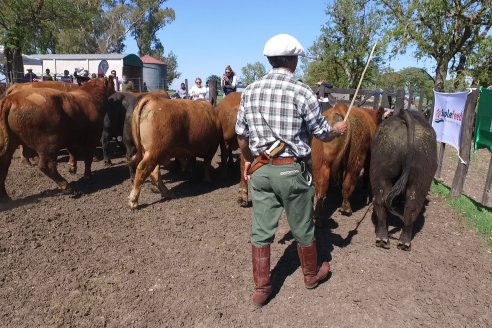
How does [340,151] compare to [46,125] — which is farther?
[46,125]

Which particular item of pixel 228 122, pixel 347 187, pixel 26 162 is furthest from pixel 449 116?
pixel 26 162

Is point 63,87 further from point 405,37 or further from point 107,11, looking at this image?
point 107,11

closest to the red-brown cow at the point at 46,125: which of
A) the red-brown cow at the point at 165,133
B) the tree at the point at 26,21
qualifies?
the red-brown cow at the point at 165,133

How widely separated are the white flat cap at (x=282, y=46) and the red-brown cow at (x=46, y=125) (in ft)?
13.2

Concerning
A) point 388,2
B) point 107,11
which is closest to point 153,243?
point 388,2

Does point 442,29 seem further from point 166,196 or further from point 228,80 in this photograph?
point 166,196

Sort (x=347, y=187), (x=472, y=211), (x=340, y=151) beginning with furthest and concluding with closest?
(x=472, y=211) < (x=347, y=187) < (x=340, y=151)

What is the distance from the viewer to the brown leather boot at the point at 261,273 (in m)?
3.24

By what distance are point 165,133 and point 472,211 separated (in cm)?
446

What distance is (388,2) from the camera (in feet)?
65.8

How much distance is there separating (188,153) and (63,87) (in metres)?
3.91

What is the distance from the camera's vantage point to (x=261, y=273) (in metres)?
3.25

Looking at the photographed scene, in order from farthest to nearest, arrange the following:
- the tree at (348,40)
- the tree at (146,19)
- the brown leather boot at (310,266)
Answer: the tree at (146,19) → the tree at (348,40) → the brown leather boot at (310,266)

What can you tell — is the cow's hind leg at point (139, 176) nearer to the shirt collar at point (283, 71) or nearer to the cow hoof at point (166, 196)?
the cow hoof at point (166, 196)
